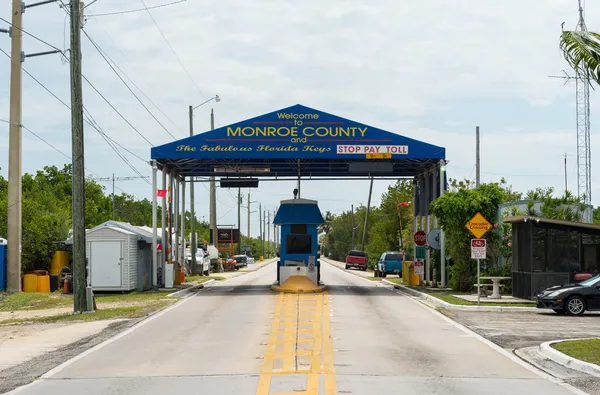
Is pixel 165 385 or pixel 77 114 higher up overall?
pixel 77 114

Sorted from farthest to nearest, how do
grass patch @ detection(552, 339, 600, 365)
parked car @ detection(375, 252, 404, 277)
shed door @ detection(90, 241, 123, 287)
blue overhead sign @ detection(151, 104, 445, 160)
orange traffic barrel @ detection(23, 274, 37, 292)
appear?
parked car @ detection(375, 252, 404, 277) → blue overhead sign @ detection(151, 104, 445, 160) → orange traffic barrel @ detection(23, 274, 37, 292) → shed door @ detection(90, 241, 123, 287) → grass patch @ detection(552, 339, 600, 365)

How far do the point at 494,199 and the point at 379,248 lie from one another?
53488 millimetres

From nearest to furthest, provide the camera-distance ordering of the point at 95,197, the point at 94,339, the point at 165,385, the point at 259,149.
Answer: the point at 165,385
the point at 94,339
the point at 259,149
the point at 95,197

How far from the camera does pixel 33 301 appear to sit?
31812 millimetres

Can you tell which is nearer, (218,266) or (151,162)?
(151,162)

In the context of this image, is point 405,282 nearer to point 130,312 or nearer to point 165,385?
point 130,312

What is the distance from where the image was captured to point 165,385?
12289 mm

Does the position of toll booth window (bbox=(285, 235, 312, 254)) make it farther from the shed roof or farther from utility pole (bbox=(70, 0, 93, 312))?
utility pole (bbox=(70, 0, 93, 312))

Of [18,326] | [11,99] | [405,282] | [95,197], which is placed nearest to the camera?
[18,326]

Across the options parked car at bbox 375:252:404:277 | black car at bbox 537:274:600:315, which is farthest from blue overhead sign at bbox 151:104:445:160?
parked car at bbox 375:252:404:277

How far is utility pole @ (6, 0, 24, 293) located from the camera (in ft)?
111

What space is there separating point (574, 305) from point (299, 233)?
49.1ft

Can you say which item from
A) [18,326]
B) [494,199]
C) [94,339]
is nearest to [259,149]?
[494,199]

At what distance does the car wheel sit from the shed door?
17.3m
